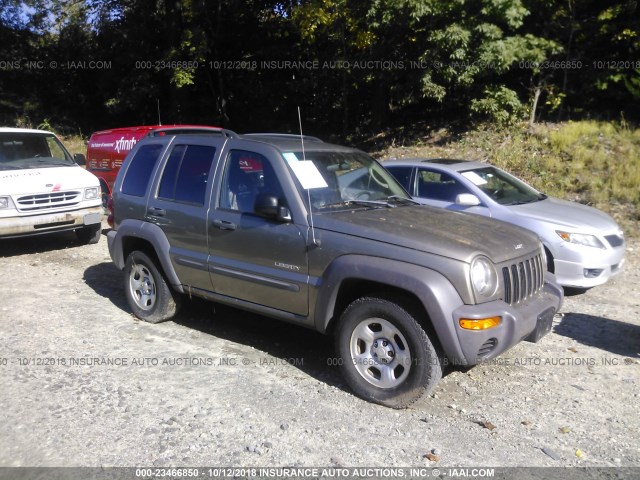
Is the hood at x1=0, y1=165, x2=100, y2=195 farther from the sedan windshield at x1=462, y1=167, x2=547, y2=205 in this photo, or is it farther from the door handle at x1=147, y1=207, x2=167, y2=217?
the sedan windshield at x1=462, y1=167, x2=547, y2=205

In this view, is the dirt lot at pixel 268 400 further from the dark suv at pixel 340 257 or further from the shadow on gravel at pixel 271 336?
the dark suv at pixel 340 257

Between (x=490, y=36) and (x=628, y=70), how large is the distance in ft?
11.4

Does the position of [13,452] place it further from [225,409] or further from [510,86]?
[510,86]

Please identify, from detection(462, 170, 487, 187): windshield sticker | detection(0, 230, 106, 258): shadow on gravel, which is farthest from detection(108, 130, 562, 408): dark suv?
detection(0, 230, 106, 258): shadow on gravel

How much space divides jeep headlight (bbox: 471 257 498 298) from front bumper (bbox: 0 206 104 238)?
741 cm

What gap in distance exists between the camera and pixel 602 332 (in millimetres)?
6410

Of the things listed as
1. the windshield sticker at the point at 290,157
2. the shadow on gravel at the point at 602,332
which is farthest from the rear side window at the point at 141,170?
the shadow on gravel at the point at 602,332

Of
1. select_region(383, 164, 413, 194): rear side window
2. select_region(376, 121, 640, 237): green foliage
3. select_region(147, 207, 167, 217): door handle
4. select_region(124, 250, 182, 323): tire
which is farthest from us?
select_region(376, 121, 640, 237): green foliage

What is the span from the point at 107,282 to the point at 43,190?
7.48 feet

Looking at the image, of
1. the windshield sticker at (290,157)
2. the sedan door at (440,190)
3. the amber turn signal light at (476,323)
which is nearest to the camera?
the amber turn signal light at (476,323)

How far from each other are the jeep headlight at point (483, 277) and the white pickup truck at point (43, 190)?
7409mm

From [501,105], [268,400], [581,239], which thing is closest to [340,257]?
[268,400]

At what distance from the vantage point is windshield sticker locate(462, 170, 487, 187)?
8180 mm

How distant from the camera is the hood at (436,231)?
14.6 feet
